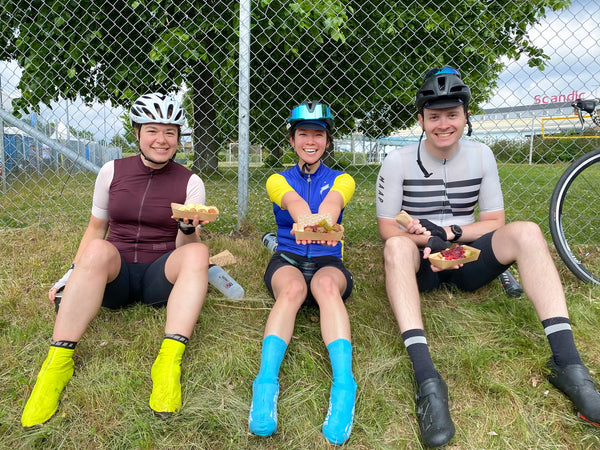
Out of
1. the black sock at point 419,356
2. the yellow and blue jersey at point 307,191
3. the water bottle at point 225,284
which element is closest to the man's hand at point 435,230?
the yellow and blue jersey at point 307,191

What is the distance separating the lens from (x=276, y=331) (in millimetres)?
2197

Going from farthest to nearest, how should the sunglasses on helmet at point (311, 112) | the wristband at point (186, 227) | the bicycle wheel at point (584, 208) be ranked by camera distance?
the bicycle wheel at point (584, 208), the sunglasses on helmet at point (311, 112), the wristband at point (186, 227)

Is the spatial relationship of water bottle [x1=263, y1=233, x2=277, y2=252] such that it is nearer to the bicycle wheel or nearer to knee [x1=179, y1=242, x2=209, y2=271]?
knee [x1=179, y1=242, x2=209, y2=271]

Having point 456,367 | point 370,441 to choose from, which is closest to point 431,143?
point 456,367

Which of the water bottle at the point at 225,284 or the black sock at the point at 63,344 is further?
the water bottle at the point at 225,284

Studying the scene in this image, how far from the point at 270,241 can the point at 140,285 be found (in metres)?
1.38

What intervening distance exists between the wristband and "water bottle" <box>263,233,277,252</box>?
1.23 m

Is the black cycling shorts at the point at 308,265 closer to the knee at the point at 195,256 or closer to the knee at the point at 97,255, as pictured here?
the knee at the point at 195,256

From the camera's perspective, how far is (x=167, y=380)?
80.9 inches

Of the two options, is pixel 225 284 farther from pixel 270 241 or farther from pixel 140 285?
pixel 270 241

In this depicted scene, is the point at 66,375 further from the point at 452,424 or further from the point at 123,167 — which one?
the point at 452,424

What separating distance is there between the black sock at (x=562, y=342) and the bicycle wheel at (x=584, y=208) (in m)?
1.08

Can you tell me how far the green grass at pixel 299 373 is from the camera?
1.92m

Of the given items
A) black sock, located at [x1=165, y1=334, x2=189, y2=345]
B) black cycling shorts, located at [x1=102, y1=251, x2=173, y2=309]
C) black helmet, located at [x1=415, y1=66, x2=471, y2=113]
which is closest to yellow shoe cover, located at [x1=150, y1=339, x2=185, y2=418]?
black sock, located at [x1=165, y1=334, x2=189, y2=345]
